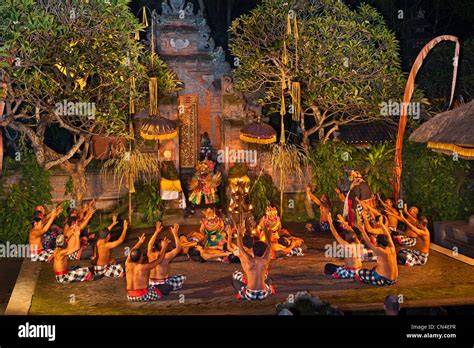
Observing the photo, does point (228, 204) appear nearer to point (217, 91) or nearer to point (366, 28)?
point (217, 91)

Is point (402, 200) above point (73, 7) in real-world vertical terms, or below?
below

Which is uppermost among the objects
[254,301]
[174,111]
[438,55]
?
[438,55]

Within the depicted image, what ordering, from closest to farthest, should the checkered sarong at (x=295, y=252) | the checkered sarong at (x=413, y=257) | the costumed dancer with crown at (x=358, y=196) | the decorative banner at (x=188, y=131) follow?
the checkered sarong at (x=413, y=257) < the checkered sarong at (x=295, y=252) < the costumed dancer with crown at (x=358, y=196) < the decorative banner at (x=188, y=131)

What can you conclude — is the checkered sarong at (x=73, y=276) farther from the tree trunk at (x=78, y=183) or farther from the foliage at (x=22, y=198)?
the tree trunk at (x=78, y=183)

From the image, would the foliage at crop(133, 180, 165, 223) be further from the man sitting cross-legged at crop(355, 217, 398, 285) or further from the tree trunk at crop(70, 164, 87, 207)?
the man sitting cross-legged at crop(355, 217, 398, 285)

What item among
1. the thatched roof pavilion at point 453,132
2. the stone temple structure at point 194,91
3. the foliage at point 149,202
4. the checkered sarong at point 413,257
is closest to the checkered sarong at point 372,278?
the checkered sarong at point 413,257

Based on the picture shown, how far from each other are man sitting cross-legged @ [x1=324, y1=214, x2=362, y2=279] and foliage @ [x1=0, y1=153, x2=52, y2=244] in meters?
7.98

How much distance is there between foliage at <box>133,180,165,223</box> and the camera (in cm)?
2041

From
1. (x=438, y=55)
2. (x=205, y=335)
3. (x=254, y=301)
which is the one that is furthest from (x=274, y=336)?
(x=438, y=55)

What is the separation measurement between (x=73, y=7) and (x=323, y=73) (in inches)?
298

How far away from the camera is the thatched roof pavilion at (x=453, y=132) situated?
14.8 m

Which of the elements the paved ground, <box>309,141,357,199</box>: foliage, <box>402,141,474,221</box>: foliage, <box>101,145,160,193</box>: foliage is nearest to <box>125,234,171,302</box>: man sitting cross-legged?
the paved ground

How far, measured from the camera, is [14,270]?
51.6 feet

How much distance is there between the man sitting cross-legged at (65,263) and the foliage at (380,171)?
8.86 metres
